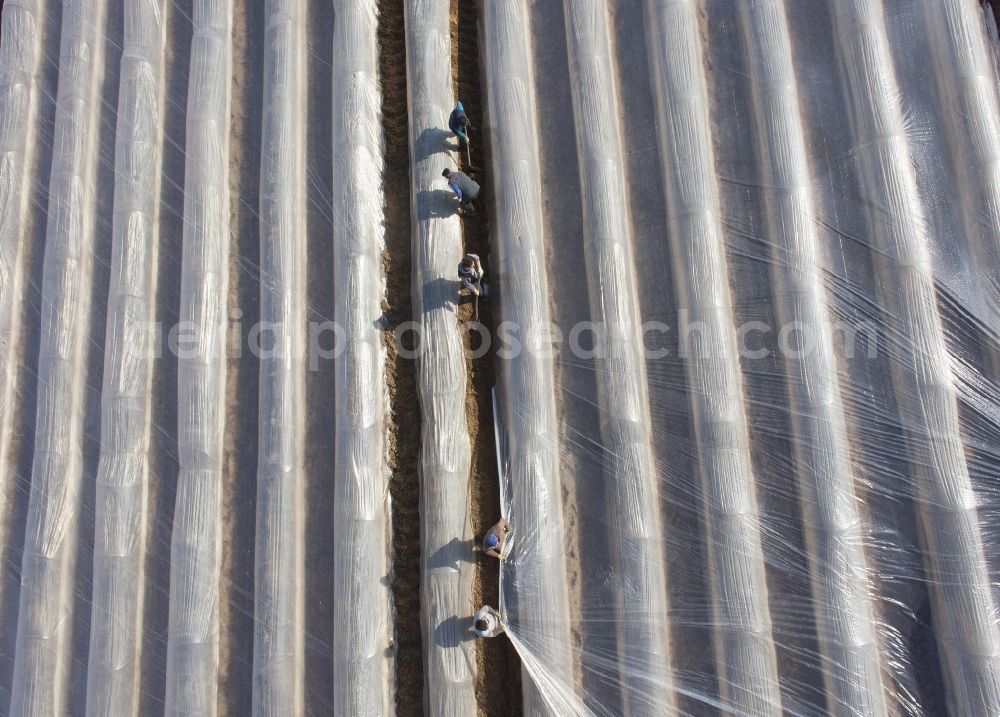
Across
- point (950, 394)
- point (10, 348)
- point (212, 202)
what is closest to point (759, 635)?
point (950, 394)

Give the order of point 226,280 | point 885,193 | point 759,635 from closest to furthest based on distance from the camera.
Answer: point 759,635 < point 885,193 < point 226,280

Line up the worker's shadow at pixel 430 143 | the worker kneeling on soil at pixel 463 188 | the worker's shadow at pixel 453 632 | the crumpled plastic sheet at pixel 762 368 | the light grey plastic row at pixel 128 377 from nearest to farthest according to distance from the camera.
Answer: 1. the crumpled plastic sheet at pixel 762 368
2. the worker's shadow at pixel 453 632
3. the light grey plastic row at pixel 128 377
4. the worker kneeling on soil at pixel 463 188
5. the worker's shadow at pixel 430 143

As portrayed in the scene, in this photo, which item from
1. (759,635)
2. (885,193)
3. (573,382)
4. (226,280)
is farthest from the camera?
(226,280)

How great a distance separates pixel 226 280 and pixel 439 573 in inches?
142

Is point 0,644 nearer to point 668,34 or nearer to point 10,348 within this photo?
point 10,348

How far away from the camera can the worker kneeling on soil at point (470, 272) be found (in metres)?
5.66

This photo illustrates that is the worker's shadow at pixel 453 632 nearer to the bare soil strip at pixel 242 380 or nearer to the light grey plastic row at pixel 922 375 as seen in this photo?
the bare soil strip at pixel 242 380

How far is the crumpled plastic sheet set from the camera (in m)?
4.93

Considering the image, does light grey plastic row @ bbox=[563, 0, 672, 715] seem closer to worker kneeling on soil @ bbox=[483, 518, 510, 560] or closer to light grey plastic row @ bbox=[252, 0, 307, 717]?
worker kneeling on soil @ bbox=[483, 518, 510, 560]

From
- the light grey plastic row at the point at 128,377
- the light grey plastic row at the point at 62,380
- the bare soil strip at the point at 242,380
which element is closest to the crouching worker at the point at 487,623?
the bare soil strip at the point at 242,380

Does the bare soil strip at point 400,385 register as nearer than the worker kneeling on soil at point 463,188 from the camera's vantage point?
Yes

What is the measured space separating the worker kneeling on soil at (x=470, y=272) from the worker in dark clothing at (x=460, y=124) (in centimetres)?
130

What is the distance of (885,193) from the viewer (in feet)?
17.3

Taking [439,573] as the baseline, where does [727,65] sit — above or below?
above
